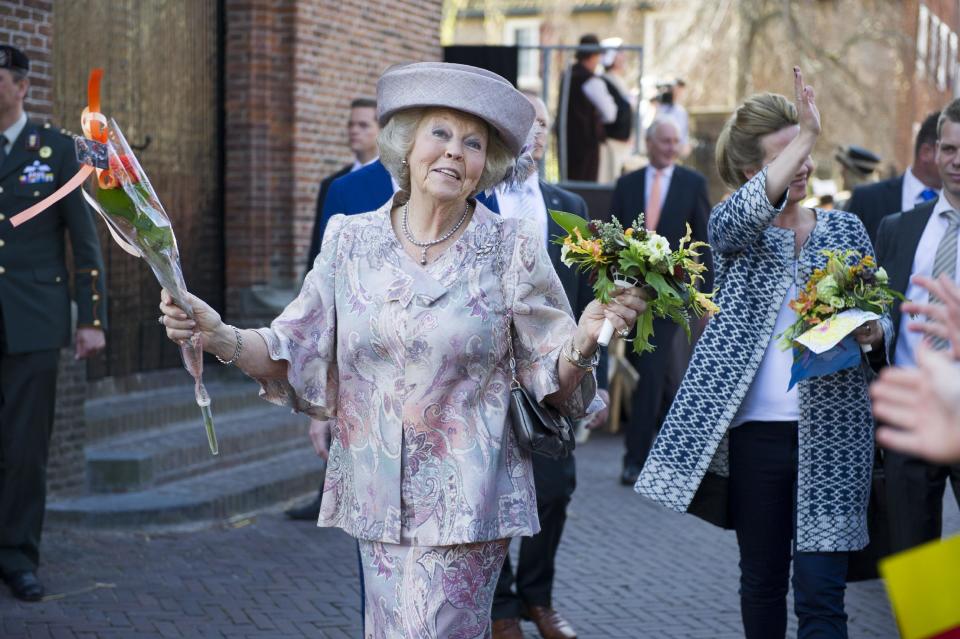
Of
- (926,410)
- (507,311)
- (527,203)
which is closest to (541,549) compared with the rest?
(527,203)

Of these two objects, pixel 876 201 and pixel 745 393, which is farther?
pixel 876 201

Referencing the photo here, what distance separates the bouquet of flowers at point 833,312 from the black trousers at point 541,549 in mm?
1738

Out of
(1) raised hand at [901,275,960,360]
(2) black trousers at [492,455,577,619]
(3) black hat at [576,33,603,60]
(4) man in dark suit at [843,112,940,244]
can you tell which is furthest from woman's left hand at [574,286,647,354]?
(3) black hat at [576,33,603,60]

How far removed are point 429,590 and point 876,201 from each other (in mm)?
5177

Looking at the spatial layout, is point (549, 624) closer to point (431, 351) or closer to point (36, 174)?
point (431, 351)

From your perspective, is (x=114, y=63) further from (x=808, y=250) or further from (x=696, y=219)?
(x=808, y=250)

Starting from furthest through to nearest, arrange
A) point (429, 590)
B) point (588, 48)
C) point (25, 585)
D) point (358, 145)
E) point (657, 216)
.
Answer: point (588, 48) < point (657, 216) < point (358, 145) < point (25, 585) < point (429, 590)

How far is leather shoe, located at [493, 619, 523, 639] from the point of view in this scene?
19.5 feet

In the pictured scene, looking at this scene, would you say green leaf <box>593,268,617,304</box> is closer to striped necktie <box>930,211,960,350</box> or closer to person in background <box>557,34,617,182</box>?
striped necktie <box>930,211,960,350</box>

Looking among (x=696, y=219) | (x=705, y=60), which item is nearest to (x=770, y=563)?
(x=696, y=219)

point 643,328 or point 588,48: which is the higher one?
point 588,48

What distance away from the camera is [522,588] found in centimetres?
621

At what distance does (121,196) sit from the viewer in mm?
3467

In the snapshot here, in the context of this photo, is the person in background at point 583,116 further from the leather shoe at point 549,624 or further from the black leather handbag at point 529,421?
the black leather handbag at point 529,421
